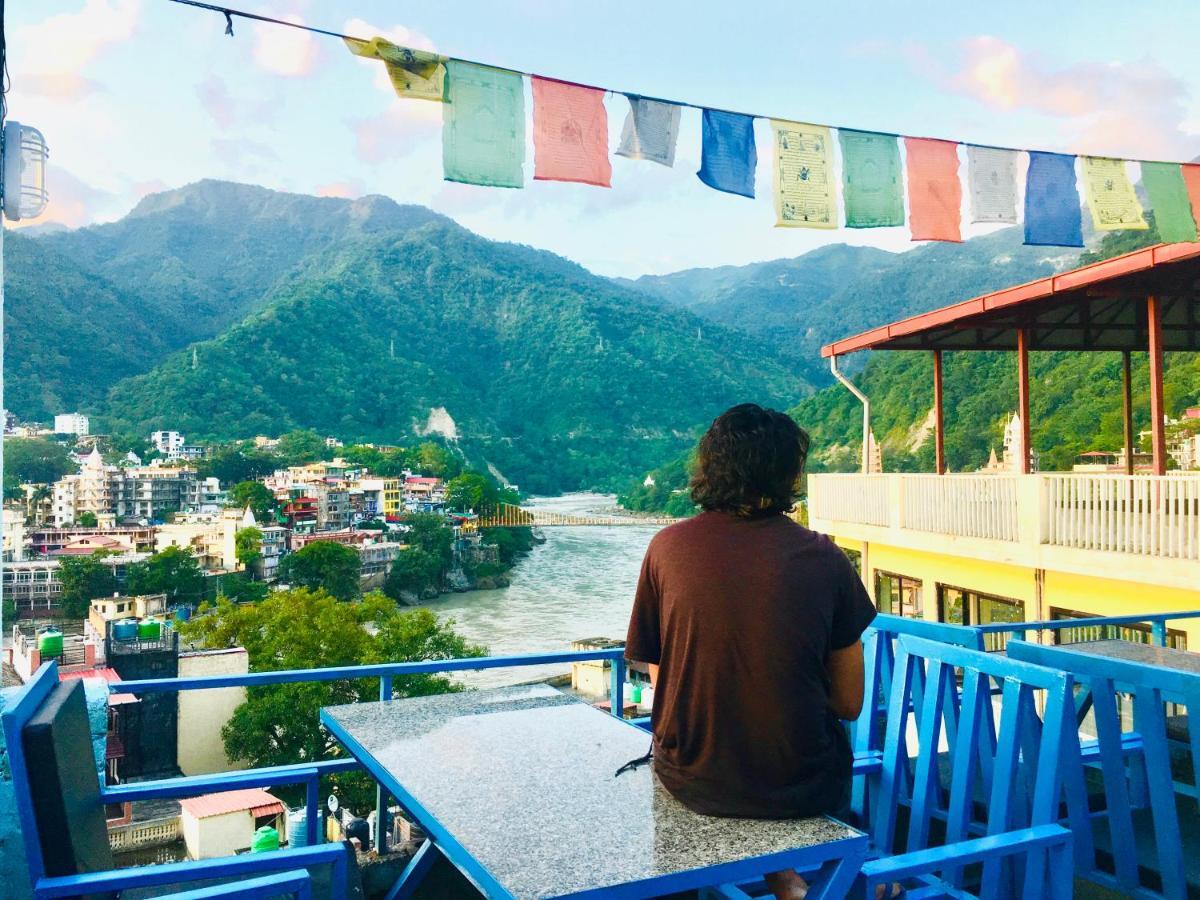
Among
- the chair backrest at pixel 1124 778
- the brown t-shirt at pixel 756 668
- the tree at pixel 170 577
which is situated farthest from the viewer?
the tree at pixel 170 577

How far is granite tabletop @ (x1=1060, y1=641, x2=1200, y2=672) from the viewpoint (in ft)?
8.74

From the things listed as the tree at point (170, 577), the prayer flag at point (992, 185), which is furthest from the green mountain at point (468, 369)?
the prayer flag at point (992, 185)

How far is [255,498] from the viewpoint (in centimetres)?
7438

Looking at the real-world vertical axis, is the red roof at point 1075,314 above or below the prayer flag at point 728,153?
below

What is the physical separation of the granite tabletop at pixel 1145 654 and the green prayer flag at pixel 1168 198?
4.65 meters

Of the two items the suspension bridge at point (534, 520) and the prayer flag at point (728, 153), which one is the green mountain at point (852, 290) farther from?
the prayer flag at point (728, 153)

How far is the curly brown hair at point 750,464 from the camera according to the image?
5.34ft

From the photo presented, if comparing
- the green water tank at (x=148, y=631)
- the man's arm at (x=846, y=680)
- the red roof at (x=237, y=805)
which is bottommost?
the red roof at (x=237, y=805)

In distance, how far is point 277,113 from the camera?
488 feet

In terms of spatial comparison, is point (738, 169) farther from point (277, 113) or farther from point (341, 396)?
point (277, 113)

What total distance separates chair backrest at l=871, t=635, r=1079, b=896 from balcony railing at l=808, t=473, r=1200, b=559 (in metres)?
5.72

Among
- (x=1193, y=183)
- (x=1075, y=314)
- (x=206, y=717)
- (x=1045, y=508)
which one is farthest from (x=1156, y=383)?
(x=206, y=717)

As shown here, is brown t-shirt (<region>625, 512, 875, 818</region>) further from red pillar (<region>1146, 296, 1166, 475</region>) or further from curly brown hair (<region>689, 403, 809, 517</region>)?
red pillar (<region>1146, 296, 1166, 475</region>)

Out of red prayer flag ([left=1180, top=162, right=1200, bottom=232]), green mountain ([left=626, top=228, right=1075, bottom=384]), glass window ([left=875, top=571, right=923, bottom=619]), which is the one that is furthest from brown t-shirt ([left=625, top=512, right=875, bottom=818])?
green mountain ([left=626, top=228, right=1075, bottom=384])
